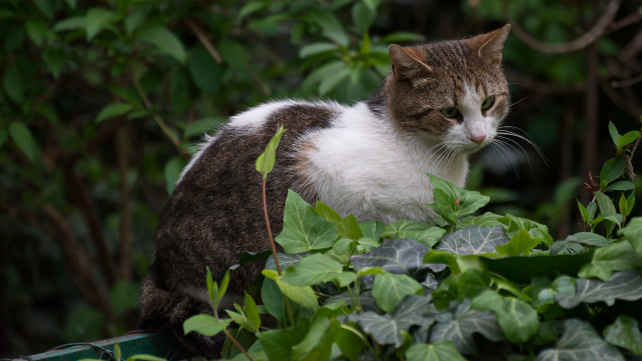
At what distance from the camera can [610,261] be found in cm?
117

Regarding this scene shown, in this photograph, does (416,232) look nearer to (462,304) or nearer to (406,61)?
(462,304)

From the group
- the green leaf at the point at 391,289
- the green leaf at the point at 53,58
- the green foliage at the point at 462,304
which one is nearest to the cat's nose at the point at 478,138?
the green foliage at the point at 462,304

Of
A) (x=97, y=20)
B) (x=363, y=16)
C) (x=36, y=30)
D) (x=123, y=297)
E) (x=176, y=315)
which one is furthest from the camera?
(x=123, y=297)

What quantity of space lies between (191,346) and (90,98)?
8.49 feet

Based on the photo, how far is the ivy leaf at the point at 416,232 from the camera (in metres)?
1.43

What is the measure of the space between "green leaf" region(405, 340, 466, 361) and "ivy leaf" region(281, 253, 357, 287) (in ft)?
0.57

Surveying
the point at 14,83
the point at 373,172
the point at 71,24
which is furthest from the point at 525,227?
the point at 14,83

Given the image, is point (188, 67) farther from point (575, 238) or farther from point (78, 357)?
point (575, 238)

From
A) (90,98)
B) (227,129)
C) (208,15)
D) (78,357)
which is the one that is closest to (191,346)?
(78,357)

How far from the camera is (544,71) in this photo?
4379mm

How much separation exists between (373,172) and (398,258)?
70 cm

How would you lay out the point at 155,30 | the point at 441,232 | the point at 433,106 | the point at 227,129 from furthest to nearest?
the point at 155,30
the point at 227,129
the point at 433,106
the point at 441,232

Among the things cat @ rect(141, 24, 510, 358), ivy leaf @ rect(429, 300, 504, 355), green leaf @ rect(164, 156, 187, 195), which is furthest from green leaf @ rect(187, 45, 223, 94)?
ivy leaf @ rect(429, 300, 504, 355)

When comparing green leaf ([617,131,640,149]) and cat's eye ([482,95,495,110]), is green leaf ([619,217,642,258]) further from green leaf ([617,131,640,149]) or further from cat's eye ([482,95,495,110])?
cat's eye ([482,95,495,110])
